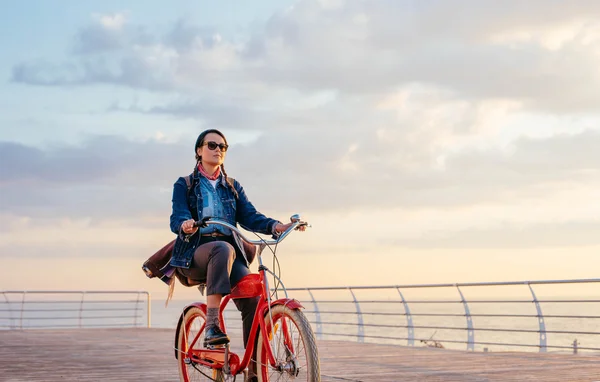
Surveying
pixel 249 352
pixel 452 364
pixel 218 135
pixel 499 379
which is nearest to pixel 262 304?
pixel 249 352

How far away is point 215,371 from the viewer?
16.3ft

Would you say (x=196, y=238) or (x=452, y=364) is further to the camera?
(x=452, y=364)

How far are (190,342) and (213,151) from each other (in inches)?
49.9

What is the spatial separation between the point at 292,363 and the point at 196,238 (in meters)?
1.06

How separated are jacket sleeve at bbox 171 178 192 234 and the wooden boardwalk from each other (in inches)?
93.7

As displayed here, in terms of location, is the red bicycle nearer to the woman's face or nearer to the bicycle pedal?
the bicycle pedal

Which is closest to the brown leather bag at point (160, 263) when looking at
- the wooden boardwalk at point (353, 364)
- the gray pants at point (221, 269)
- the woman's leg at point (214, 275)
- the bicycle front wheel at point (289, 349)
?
the gray pants at point (221, 269)

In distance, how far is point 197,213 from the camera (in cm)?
512

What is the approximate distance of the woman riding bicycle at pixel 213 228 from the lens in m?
4.74

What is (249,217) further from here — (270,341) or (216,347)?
(270,341)

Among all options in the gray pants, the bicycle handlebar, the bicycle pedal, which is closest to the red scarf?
the gray pants

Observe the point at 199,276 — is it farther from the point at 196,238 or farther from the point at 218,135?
the point at 218,135

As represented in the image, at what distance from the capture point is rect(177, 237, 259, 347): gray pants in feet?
15.4

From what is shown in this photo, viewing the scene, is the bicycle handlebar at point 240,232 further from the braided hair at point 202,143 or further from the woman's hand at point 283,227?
the braided hair at point 202,143
